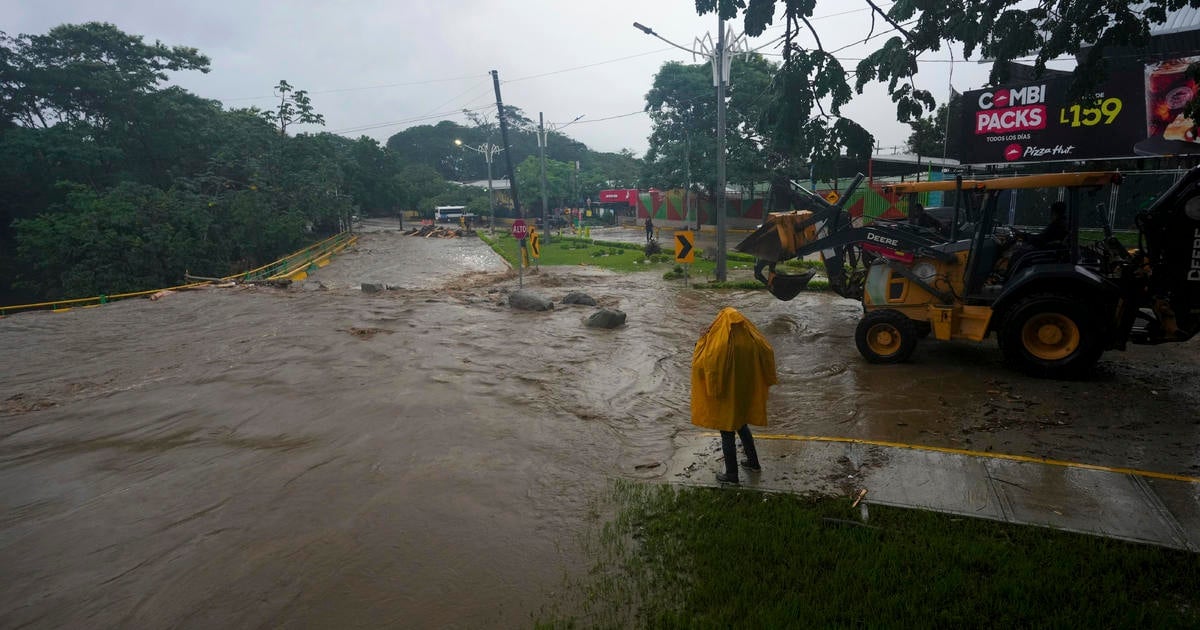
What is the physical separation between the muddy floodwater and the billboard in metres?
12.0

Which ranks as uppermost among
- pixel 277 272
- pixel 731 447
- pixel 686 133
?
pixel 686 133

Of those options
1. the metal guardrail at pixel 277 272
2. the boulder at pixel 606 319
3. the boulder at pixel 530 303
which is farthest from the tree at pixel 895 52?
the metal guardrail at pixel 277 272

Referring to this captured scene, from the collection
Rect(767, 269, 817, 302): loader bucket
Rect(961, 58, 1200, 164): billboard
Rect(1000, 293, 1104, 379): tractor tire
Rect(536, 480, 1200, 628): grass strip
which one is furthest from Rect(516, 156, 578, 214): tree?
Rect(536, 480, 1200, 628): grass strip

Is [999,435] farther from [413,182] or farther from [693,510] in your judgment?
[413,182]

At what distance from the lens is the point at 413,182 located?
222 ft

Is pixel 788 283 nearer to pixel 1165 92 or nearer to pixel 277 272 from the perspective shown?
pixel 1165 92

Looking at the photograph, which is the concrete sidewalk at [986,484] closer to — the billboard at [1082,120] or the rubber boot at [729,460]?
the rubber boot at [729,460]

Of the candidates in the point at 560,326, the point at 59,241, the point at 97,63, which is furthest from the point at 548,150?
the point at 560,326

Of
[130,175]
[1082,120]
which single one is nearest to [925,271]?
[1082,120]

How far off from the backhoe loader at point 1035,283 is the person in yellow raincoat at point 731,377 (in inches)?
191

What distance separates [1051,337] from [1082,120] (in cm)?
1583

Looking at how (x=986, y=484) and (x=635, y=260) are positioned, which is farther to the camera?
(x=635, y=260)

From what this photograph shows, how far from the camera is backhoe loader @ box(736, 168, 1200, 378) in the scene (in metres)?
6.96

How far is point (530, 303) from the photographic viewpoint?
15234 mm
